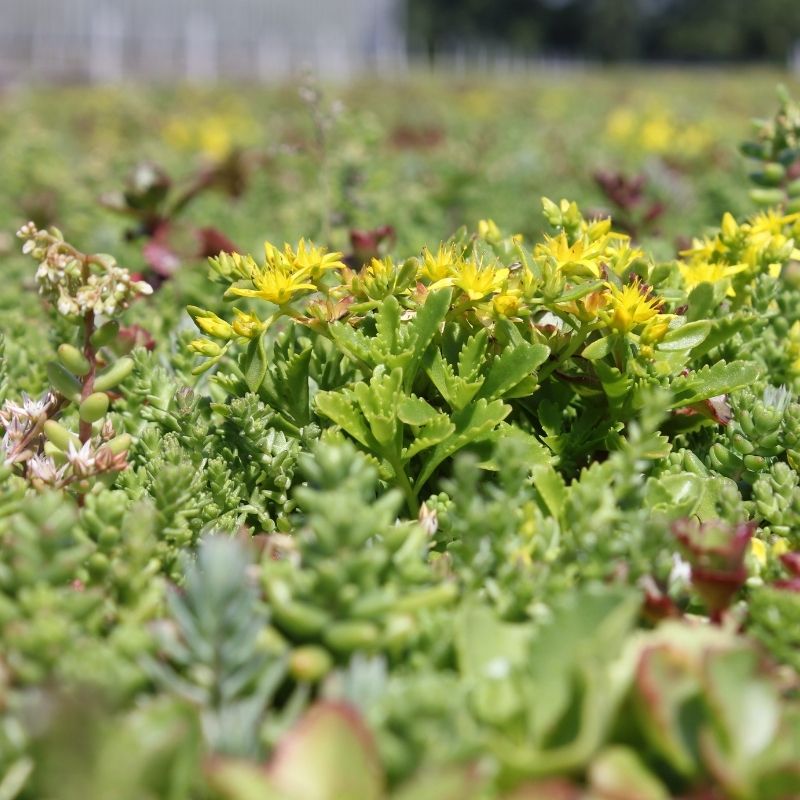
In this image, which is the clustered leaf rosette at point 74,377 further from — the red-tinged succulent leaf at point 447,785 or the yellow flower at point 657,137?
the yellow flower at point 657,137

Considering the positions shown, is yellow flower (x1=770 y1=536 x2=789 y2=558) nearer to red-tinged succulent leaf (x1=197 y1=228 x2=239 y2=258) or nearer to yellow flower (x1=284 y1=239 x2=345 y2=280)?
yellow flower (x1=284 y1=239 x2=345 y2=280)

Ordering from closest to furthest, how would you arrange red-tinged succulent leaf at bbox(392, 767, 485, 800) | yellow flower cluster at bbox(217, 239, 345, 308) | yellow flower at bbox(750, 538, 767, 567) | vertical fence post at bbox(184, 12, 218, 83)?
red-tinged succulent leaf at bbox(392, 767, 485, 800) < yellow flower at bbox(750, 538, 767, 567) < yellow flower cluster at bbox(217, 239, 345, 308) < vertical fence post at bbox(184, 12, 218, 83)

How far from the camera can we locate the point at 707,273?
189 cm

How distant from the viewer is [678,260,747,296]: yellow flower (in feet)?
6.13

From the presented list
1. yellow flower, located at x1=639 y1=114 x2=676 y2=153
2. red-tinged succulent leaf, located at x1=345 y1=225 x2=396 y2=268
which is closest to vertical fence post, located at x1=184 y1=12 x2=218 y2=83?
yellow flower, located at x1=639 y1=114 x2=676 y2=153

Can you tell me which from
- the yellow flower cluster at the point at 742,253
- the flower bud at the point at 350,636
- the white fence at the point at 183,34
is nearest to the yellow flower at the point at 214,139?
the yellow flower cluster at the point at 742,253

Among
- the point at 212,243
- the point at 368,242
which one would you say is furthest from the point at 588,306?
the point at 212,243

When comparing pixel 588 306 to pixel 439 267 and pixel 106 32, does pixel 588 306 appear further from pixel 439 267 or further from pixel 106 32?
pixel 106 32

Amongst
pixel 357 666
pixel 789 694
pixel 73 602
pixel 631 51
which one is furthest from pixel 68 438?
pixel 631 51

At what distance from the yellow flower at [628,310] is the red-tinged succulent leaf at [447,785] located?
90cm

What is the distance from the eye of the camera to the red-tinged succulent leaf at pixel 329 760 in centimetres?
95

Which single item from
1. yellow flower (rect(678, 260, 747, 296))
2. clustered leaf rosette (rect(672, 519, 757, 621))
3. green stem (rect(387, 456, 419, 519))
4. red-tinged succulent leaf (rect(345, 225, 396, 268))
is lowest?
green stem (rect(387, 456, 419, 519))

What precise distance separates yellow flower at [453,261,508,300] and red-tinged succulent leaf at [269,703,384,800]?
2.73ft

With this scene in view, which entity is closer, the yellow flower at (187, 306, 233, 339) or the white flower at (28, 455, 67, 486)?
the white flower at (28, 455, 67, 486)
